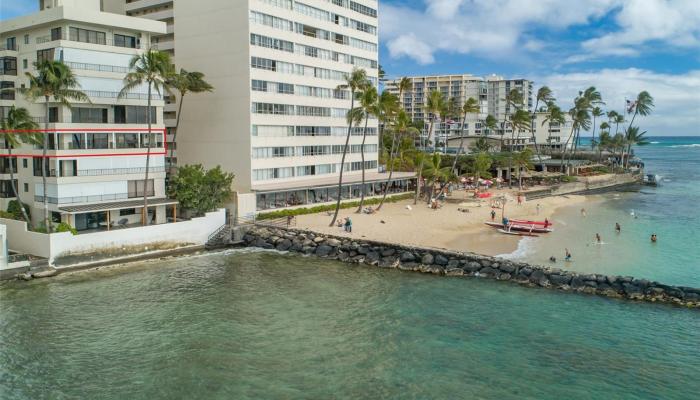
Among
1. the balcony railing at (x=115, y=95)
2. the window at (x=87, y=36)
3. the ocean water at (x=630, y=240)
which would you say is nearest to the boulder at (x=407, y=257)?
the ocean water at (x=630, y=240)

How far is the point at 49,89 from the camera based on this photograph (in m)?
47.9

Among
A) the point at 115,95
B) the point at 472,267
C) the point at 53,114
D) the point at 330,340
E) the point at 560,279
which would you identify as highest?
the point at 115,95

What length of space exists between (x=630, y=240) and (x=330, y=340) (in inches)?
1617

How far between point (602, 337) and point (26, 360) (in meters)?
31.8

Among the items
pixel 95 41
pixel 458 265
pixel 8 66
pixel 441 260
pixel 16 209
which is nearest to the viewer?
pixel 458 265

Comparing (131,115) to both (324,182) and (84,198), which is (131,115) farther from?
(324,182)

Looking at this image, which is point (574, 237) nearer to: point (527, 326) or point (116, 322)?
point (527, 326)

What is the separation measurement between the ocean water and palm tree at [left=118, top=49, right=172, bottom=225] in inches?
1372

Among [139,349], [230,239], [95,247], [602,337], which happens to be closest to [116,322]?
[139,349]

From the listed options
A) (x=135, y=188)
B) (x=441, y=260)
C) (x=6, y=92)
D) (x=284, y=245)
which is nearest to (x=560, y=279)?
(x=441, y=260)

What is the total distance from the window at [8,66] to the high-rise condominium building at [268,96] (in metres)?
18.8

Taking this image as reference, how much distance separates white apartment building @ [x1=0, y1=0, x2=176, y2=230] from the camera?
51.9 meters

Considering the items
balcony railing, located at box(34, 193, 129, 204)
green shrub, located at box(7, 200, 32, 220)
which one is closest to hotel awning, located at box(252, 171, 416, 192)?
balcony railing, located at box(34, 193, 129, 204)

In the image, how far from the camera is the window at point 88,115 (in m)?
53.1
